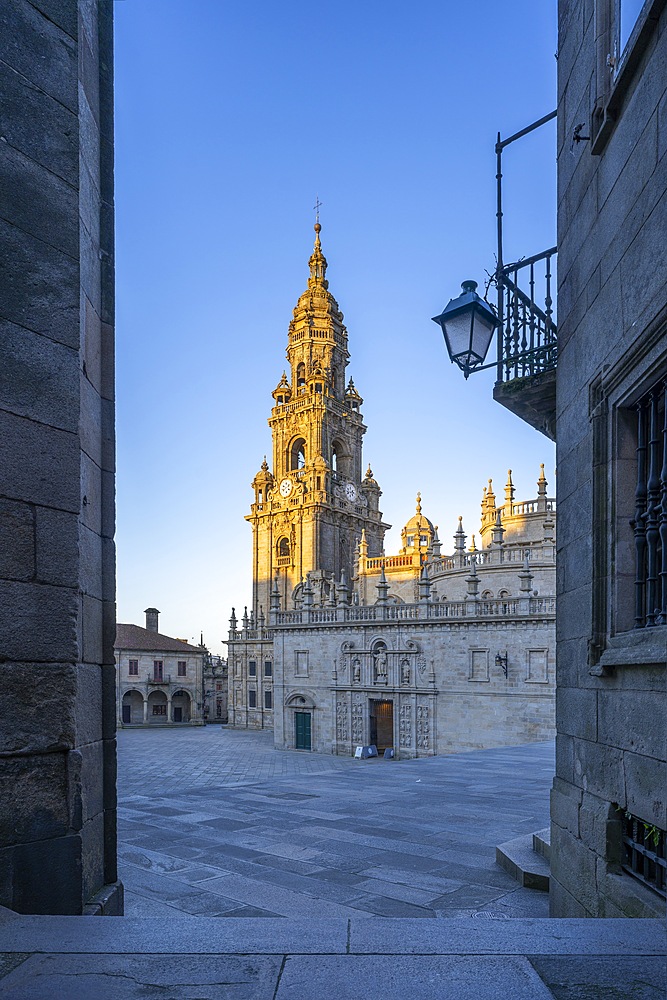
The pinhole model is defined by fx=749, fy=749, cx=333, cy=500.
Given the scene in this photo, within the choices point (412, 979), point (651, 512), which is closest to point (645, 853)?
point (651, 512)

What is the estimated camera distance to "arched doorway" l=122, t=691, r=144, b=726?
61281 millimetres

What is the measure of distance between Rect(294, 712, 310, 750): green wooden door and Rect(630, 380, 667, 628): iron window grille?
128 ft

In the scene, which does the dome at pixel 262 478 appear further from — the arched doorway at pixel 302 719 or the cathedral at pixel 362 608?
the arched doorway at pixel 302 719

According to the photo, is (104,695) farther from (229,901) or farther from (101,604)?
(229,901)

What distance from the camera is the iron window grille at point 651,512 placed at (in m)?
4.12

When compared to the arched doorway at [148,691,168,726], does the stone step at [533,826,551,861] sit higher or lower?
higher

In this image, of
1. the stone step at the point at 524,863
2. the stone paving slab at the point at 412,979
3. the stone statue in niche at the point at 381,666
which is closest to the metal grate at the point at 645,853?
the stone step at the point at 524,863

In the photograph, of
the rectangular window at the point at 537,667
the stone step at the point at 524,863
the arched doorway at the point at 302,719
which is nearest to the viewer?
the stone step at the point at 524,863

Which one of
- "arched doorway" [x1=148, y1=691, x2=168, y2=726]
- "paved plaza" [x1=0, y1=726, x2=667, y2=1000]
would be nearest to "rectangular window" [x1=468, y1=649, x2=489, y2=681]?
"paved plaza" [x1=0, y1=726, x2=667, y2=1000]

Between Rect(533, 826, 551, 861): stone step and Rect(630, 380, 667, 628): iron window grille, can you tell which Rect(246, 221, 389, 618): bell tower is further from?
Rect(630, 380, 667, 628): iron window grille

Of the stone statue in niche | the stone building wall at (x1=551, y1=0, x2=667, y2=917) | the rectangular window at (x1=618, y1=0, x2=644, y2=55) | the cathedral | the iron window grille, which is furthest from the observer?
the stone statue in niche

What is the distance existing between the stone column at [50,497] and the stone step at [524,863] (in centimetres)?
306

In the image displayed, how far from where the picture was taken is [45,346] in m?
3.71

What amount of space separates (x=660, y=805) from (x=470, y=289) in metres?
4.95
